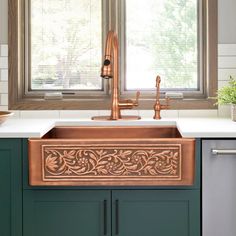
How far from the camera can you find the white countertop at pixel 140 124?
2.58 meters

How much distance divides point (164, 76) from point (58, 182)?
4.05 feet

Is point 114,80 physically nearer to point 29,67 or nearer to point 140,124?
point 140,124

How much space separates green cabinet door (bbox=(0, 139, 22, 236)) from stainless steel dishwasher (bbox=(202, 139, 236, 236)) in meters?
0.88

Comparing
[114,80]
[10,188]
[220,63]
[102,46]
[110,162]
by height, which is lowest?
[10,188]

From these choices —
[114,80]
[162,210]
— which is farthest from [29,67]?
[162,210]

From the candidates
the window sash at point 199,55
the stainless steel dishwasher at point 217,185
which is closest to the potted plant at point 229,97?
the window sash at point 199,55

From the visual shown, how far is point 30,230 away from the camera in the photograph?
2.63 metres

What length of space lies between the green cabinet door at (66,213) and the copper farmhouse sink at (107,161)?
76mm

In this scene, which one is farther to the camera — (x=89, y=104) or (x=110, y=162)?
(x=89, y=104)

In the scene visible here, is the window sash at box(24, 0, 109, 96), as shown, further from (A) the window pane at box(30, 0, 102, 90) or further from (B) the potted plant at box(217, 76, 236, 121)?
(B) the potted plant at box(217, 76, 236, 121)

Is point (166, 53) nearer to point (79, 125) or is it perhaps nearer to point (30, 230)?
point (79, 125)

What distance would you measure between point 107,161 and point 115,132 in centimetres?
58

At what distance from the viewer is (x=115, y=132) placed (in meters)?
3.14

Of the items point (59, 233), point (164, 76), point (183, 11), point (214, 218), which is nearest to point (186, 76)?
point (164, 76)
